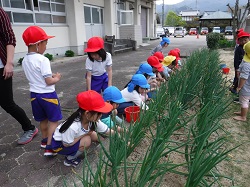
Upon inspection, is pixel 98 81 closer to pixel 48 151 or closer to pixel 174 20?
pixel 48 151

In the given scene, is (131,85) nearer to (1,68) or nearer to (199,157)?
(1,68)

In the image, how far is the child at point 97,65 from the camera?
99.0 inches

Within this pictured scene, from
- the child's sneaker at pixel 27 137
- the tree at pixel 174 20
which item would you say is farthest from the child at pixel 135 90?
the tree at pixel 174 20

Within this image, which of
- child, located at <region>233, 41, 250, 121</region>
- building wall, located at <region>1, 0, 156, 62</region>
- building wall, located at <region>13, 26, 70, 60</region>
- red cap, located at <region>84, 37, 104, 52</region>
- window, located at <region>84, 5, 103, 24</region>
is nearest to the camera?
red cap, located at <region>84, 37, 104, 52</region>

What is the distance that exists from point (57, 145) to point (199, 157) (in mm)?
1192

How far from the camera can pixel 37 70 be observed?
5.99 ft

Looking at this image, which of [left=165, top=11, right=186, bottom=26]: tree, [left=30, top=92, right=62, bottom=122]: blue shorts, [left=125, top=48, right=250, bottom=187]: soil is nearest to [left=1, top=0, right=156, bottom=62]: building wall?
[left=30, top=92, right=62, bottom=122]: blue shorts

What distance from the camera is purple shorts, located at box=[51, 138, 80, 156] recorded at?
6.00 ft

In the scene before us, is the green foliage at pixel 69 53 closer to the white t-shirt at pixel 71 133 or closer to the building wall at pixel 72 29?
the building wall at pixel 72 29

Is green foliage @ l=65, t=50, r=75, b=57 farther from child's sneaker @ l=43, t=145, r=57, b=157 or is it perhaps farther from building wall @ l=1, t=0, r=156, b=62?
child's sneaker @ l=43, t=145, r=57, b=157

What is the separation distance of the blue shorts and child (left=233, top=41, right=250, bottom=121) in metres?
2.28

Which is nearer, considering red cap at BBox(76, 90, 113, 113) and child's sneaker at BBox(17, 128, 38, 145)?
red cap at BBox(76, 90, 113, 113)

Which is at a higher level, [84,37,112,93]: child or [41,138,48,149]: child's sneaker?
[84,37,112,93]: child

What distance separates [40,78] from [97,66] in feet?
3.34
